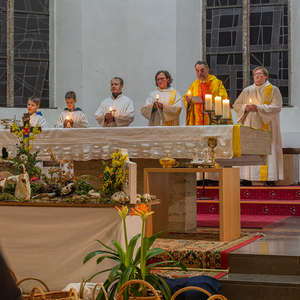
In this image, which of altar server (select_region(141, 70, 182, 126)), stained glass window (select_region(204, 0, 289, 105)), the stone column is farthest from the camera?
the stone column

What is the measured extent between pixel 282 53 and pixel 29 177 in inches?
315

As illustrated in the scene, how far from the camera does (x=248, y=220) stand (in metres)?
6.43

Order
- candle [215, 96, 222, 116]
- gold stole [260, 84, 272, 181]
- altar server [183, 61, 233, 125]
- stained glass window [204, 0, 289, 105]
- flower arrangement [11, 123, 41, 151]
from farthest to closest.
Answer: stained glass window [204, 0, 289, 105] < gold stole [260, 84, 272, 181] < altar server [183, 61, 233, 125] < candle [215, 96, 222, 116] < flower arrangement [11, 123, 41, 151]

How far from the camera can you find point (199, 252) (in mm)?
4113

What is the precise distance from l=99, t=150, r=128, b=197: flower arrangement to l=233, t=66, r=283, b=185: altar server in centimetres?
445

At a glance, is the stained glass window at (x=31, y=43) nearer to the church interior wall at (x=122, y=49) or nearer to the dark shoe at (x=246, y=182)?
the church interior wall at (x=122, y=49)

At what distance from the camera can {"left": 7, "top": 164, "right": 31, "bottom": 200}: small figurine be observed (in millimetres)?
3725

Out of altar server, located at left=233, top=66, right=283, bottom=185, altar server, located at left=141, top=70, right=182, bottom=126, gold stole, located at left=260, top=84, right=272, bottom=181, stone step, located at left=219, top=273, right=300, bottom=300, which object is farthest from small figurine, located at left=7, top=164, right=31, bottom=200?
gold stole, located at left=260, top=84, right=272, bottom=181

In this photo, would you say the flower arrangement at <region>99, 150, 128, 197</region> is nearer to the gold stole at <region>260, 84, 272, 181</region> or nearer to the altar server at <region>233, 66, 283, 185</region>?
the altar server at <region>233, 66, 283, 185</region>

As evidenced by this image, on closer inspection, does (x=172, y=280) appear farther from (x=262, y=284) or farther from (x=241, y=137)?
(x=241, y=137)

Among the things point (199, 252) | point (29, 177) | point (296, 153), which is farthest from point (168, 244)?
point (296, 153)

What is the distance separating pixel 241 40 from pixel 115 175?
8043 mm

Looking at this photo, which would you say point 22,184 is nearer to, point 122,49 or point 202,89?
point 202,89

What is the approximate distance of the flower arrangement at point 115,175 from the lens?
3.68 metres
